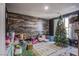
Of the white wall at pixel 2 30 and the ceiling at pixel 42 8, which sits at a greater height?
the ceiling at pixel 42 8

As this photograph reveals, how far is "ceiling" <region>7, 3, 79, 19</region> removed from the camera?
60.3 inches

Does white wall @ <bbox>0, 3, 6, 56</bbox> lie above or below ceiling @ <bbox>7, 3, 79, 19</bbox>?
below

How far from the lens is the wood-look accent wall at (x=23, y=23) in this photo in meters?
1.52

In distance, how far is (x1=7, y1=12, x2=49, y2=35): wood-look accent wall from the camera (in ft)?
4.99

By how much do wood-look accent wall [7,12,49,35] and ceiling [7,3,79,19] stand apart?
0.05m

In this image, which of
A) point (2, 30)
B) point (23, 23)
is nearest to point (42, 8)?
point (23, 23)

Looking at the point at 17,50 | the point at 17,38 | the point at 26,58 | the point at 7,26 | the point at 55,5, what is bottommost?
the point at 26,58

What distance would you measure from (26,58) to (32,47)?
173 millimetres

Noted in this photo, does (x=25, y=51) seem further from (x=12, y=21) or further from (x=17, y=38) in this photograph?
(x=12, y=21)

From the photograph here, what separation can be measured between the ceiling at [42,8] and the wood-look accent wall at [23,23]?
0.17 feet

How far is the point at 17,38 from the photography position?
60.7 inches

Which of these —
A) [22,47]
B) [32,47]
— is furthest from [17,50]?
[32,47]

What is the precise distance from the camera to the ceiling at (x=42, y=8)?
5.03 ft

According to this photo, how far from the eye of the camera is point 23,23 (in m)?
1.53
